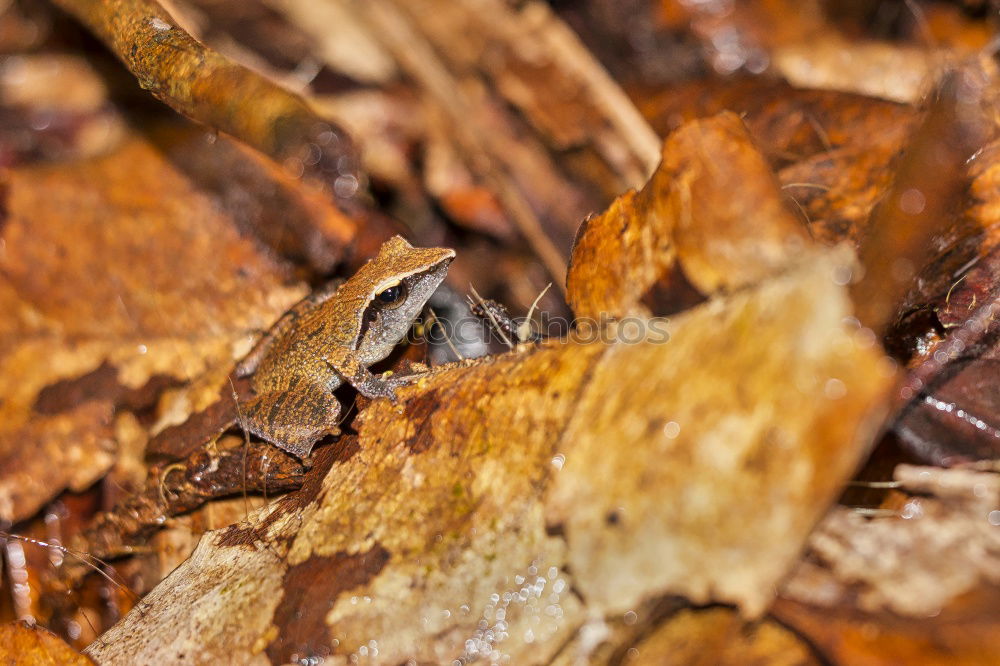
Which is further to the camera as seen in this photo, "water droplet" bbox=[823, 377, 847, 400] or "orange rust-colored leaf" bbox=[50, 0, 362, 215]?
"orange rust-colored leaf" bbox=[50, 0, 362, 215]

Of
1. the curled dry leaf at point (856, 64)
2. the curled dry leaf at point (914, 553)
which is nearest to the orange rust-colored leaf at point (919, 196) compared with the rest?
the curled dry leaf at point (914, 553)

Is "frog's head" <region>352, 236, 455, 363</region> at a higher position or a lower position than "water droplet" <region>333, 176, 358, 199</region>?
lower

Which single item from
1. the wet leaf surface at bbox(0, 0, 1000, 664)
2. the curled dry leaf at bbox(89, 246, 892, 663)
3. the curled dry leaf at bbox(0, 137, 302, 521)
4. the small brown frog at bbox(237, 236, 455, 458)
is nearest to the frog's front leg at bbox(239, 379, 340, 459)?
the small brown frog at bbox(237, 236, 455, 458)

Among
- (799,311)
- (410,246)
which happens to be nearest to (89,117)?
(410,246)

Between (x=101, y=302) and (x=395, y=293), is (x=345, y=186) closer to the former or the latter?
(x=395, y=293)

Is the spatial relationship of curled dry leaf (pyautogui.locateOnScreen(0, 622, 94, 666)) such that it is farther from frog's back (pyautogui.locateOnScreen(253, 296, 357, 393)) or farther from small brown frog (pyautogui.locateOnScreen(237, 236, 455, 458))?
frog's back (pyautogui.locateOnScreen(253, 296, 357, 393))

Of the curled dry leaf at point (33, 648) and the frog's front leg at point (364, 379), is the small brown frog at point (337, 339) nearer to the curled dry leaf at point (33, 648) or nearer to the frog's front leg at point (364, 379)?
the frog's front leg at point (364, 379)
